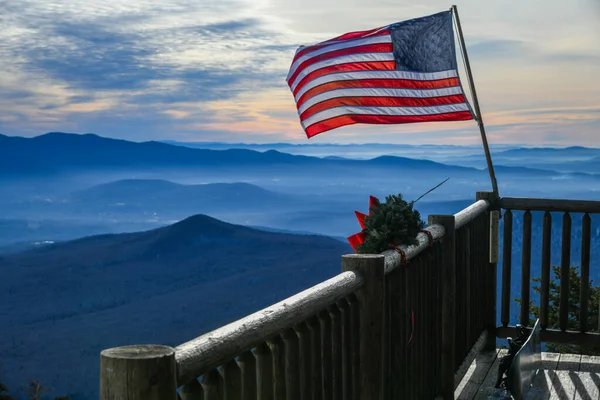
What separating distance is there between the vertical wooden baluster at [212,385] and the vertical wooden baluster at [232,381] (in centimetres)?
5

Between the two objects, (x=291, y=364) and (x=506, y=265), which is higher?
(x=291, y=364)

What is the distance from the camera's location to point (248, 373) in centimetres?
251

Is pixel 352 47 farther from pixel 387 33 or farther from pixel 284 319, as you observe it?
pixel 284 319

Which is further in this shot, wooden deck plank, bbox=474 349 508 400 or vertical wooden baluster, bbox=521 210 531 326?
vertical wooden baluster, bbox=521 210 531 326

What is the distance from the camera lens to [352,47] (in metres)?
→ 6.33

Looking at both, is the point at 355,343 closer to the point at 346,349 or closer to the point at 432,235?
the point at 346,349

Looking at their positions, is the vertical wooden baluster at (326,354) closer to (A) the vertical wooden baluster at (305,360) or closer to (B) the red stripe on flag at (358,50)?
(A) the vertical wooden baluster at (305,360)

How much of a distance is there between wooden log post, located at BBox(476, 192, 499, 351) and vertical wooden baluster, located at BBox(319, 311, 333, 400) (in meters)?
3.58

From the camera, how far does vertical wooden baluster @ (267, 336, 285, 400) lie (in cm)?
270

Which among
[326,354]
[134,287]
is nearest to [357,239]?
[326,354]

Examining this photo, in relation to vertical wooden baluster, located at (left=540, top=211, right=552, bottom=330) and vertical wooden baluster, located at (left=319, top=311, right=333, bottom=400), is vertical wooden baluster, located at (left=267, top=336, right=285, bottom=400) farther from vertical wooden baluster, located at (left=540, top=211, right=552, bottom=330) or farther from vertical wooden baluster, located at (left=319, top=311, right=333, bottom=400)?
vertical wooden baluster, located at (left=540, top=211, right=552, bottom=330)

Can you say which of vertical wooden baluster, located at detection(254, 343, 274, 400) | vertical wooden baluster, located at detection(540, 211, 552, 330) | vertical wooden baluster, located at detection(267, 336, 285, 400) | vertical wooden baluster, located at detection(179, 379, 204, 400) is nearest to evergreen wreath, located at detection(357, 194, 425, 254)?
vertical wooden baluster, located at detection(267, 336, 285, 400)

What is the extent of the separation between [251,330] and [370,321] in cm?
119

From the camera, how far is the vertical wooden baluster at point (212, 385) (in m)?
2.24
